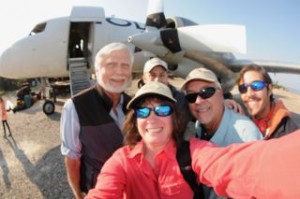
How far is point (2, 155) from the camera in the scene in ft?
26.4

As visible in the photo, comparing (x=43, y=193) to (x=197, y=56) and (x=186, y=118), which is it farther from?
(x=197, y=56)

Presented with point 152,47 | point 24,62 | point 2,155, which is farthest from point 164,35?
point 2,155

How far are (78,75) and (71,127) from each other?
298 inches

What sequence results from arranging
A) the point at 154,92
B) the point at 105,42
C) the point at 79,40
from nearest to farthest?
the point at 154,92, the point at 105,42, the point at 79,40

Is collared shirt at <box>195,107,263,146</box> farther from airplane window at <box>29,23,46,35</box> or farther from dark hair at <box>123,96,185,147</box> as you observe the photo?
airplane window at <box>29,23,46,35</box>

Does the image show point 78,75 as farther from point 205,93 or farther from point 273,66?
point 205,93

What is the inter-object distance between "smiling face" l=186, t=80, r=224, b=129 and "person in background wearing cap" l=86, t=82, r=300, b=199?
36 centimetres

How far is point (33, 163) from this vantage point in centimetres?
711

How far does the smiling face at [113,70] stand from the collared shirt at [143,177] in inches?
36.1

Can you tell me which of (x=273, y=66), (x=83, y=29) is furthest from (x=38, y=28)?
(x=273, y=66)

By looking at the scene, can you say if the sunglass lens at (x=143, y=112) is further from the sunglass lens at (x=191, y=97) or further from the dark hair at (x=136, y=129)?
the sunglass lens at (x=191, y=97)

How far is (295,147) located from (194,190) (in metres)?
1.10

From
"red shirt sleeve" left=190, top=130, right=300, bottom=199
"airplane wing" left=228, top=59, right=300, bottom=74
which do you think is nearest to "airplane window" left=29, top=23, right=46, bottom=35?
"airplane wing" left=228, top=59, right=300, bottom=74

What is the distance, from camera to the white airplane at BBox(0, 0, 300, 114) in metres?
8.19
